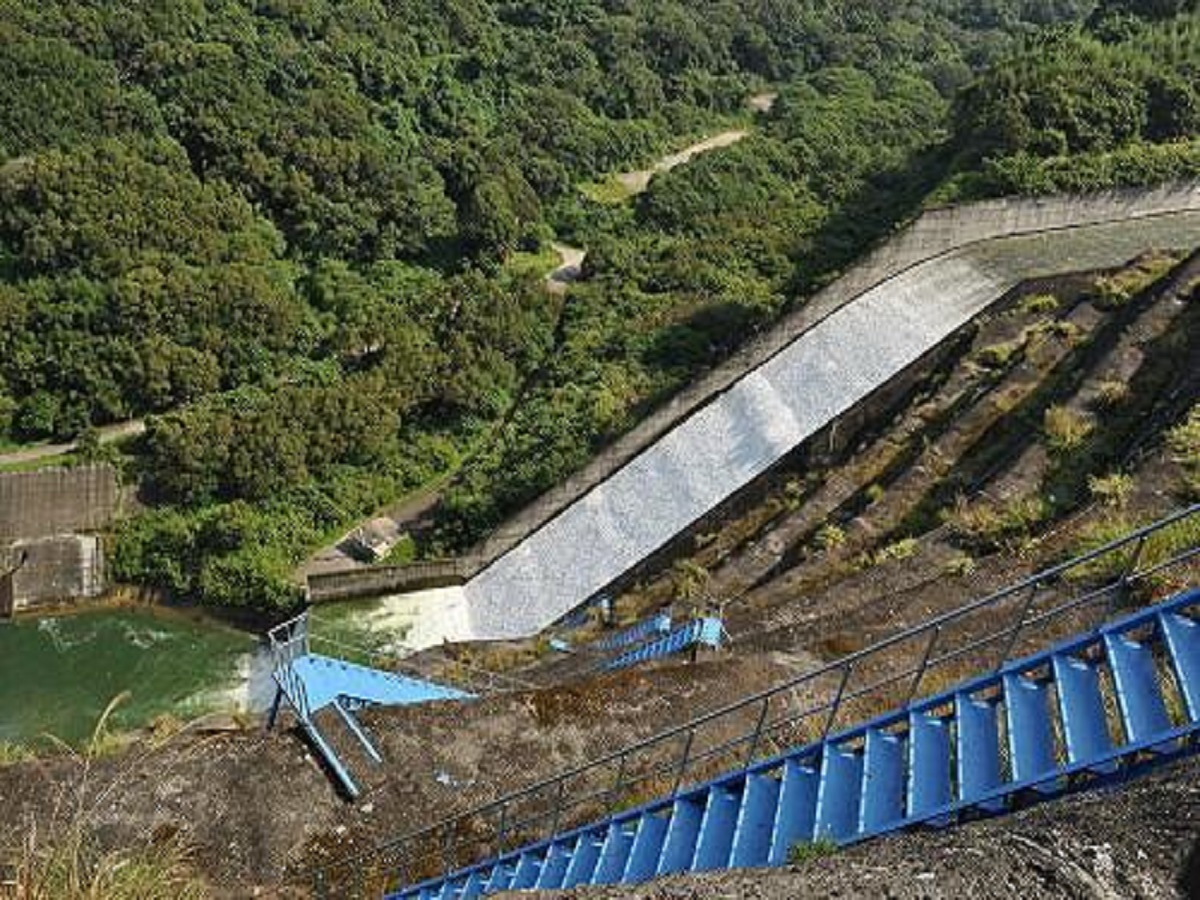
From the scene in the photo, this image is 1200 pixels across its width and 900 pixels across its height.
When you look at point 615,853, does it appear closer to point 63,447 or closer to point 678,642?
point 678,642

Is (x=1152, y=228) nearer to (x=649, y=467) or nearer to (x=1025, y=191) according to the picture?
(x=1025, y=191)

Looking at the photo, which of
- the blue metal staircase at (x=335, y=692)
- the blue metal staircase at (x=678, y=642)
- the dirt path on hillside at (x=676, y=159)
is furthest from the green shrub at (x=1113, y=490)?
the dirt path on hillside at (x=676, y=159)

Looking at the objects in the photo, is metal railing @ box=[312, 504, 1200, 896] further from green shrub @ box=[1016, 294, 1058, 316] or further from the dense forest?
the dense forest

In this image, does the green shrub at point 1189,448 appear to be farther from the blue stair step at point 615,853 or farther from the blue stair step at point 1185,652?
the blue stair step at point 615,853

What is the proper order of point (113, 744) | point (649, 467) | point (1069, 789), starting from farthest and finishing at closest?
point (649, 467)
point (113, 744)
point (1069, 789)

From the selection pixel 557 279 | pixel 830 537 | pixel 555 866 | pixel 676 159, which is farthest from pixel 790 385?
pixel 676 159

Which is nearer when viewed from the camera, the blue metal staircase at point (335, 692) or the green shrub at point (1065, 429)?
the blue metal staircase at point (335, 692)

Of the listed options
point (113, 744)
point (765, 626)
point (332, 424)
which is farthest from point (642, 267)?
point (113, 744)
